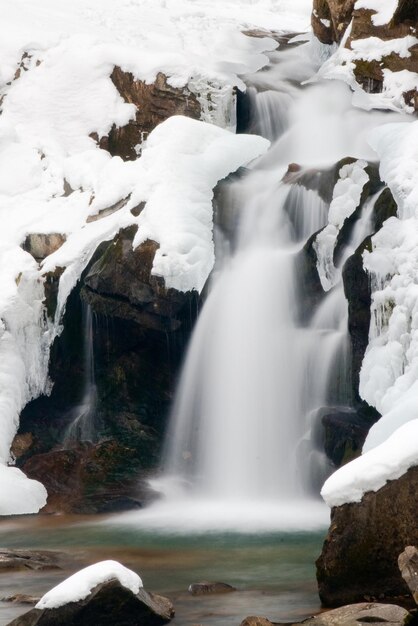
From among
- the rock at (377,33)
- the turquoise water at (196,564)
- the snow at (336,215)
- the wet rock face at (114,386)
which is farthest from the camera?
the rock at (377,33)

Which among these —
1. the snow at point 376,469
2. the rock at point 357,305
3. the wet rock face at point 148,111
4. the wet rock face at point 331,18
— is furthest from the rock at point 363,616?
the wet rock face at point 331,18

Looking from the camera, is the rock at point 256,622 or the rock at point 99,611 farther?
the rock at point 99,611

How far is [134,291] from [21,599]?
20.3ft

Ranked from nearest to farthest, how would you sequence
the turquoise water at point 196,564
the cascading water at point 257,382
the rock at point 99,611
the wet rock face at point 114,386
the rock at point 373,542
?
the rock at point 99,611, the rock at point 373,542, the turquoise water at point 196,564, the cascading water at point 257,382, the wet rock face at point 114,386

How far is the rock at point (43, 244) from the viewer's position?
46.9 feet

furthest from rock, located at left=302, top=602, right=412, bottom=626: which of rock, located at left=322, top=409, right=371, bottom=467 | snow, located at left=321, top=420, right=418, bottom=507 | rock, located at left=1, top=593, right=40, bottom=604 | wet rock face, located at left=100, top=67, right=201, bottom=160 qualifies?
wet rock face, located at left=100, top=67, right=201, bottom=160

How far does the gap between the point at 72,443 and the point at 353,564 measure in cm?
775

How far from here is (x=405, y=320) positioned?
9562 mm

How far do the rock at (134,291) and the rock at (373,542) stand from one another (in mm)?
6498

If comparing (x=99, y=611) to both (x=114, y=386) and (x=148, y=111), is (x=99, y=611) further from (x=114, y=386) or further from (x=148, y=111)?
(x=148, y=111)

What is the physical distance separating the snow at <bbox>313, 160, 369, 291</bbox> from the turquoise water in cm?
413

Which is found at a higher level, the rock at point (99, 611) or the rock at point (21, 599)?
the rock at point (99, 611)

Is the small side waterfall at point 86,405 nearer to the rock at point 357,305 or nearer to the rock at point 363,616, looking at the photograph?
the rock at point 357,305

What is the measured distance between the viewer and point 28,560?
782 cm
